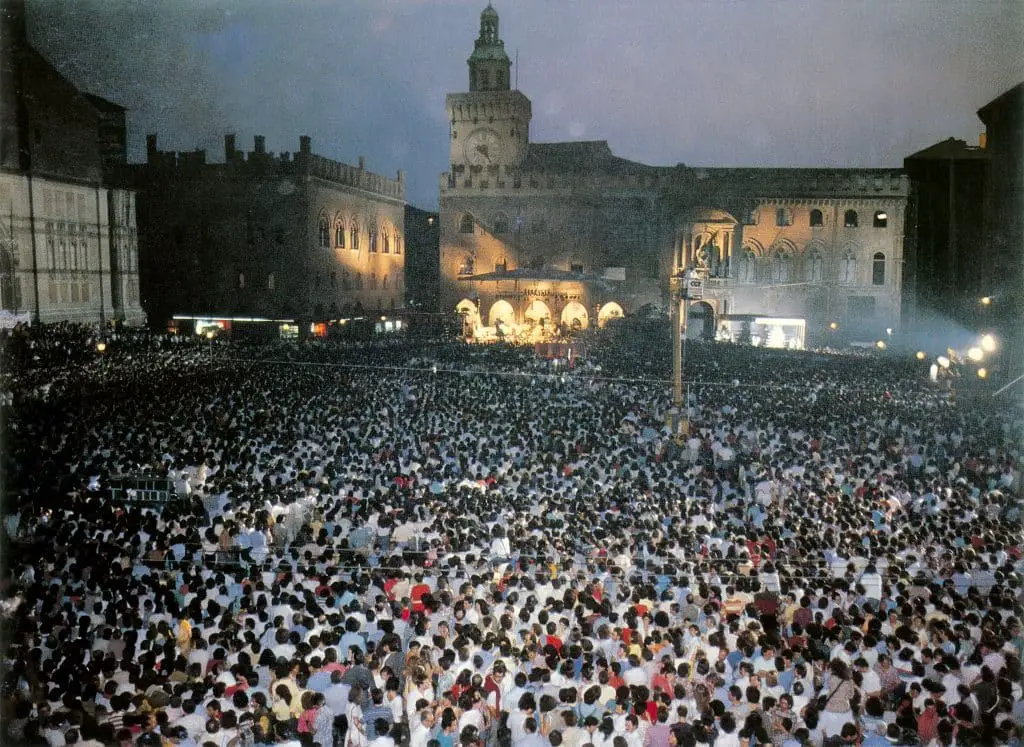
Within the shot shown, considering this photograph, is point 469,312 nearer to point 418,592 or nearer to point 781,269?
point 781,269

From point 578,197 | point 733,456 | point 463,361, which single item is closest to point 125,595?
point 733,456

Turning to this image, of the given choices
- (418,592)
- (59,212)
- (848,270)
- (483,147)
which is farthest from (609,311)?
(418,592)

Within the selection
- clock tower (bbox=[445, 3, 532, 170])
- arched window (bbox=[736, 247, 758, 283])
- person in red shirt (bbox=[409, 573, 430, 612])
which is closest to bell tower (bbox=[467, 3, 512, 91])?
clock tower (bbox=[445, 3, 532, 170])

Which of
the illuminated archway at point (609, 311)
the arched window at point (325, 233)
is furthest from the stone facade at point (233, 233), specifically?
the illuminated archway at point (609, 311)

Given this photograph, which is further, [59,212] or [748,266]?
[748,266]

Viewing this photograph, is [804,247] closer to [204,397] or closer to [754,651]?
[204,397]

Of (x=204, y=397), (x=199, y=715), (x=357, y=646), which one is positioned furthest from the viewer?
(x=204, y=397)
